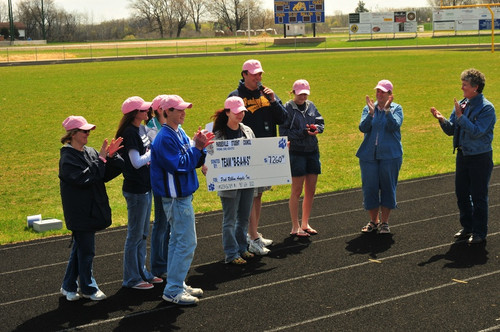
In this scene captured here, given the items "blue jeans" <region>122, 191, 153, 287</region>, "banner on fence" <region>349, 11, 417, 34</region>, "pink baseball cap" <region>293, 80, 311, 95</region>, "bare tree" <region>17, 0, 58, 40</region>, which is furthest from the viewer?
"bare tree" <region>17, 0, 58, 40</region>

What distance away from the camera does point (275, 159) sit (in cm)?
927

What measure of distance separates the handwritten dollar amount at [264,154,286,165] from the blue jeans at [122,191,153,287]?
72.3 inches

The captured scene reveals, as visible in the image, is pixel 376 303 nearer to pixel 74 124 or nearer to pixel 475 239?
pixel 475 239

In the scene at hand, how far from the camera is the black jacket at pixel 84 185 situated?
7.32 metres

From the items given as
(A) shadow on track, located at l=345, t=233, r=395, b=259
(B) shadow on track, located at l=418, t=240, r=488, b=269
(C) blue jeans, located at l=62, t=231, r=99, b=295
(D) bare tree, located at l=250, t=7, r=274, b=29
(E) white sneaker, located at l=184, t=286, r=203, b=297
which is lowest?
(B) shadow on track, located at l=418, t=240, r=488, b=269

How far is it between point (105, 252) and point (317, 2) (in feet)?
286

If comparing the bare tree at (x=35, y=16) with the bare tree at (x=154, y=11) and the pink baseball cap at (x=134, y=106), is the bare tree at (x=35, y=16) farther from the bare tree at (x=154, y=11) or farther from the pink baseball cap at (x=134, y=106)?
the pink baseball cap at (x=134, y=106)

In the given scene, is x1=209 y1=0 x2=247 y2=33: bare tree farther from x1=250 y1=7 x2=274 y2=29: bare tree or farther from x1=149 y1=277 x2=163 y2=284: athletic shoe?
x1=149 y1=277 x2=163 y2=284: athletic shoe

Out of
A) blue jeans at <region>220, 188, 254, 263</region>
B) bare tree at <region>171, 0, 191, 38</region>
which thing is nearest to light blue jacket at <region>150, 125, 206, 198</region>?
blue jeans at <region>220, 188, 254, 263</region>

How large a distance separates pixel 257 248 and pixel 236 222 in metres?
0.47

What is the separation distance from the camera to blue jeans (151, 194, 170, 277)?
27.1ft

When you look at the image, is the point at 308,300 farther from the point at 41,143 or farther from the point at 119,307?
the point at 41,143

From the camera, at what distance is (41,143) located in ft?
65.9

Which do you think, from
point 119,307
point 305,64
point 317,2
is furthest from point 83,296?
point 317,2
